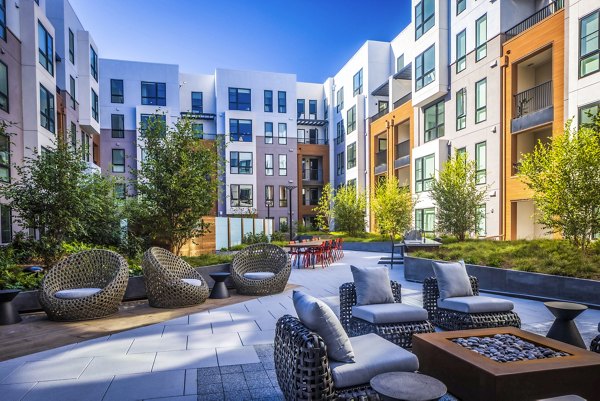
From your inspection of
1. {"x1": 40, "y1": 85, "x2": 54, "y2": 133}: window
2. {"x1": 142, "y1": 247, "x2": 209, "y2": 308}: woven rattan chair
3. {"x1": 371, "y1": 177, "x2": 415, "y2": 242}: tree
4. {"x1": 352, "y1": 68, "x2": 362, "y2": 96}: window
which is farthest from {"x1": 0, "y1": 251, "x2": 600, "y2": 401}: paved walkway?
{"x1": 352, "y1": 68, "x2": 362, "y2": 96}: window

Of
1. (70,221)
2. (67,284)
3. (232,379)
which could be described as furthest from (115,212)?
(232,379)

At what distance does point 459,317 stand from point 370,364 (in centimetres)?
250

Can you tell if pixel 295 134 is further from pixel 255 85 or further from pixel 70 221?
pixel 70 221

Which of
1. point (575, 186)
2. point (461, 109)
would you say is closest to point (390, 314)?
point (575, 186)

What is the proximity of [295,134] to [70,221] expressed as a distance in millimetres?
26853

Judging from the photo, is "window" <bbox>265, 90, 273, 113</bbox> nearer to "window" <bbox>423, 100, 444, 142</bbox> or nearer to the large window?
the large window

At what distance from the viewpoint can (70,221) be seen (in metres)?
7.71

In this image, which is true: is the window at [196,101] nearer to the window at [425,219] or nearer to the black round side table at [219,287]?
the window at [425,219]

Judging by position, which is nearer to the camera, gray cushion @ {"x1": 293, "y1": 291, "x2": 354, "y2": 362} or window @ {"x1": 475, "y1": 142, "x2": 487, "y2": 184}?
gray cushion @ {"x1": 293, "y1": 291, "x2": 354, "y2": 362}

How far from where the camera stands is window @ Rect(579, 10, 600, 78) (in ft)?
37.5

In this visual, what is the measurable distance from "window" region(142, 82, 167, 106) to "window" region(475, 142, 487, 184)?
75.4 feet

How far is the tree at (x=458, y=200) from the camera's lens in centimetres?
1466

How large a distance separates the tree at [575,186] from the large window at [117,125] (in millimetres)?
28176

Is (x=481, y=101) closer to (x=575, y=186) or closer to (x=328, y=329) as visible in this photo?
(x=575, y=186)
